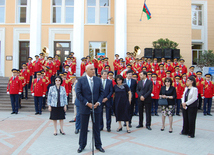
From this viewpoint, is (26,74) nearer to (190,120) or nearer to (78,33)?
(78,33)

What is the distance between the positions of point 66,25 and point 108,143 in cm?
1578

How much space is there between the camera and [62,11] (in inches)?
768

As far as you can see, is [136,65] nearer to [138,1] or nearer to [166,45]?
[166,45]

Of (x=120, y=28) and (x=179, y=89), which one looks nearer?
(x=179, y=89)

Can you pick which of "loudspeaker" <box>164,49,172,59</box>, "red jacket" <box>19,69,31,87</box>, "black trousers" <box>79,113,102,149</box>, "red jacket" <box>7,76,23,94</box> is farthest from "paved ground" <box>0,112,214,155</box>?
"loudspeaker" <box>164,49,172,59</box>

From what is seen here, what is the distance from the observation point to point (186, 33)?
17.5m

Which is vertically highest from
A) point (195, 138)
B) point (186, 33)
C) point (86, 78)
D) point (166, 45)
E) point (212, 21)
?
point (212, 21)

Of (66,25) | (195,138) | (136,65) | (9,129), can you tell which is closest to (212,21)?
(136,65)

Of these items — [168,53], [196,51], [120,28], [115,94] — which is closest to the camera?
[115,94]

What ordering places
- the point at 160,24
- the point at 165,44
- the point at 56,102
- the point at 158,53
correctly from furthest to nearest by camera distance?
the point at 160,24
the point at 165,44
the point at 158,53
the point at 56,102

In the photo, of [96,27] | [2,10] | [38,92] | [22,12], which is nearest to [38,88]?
[38,92]

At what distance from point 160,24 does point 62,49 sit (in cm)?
925

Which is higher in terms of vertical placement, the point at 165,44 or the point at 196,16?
the point at 196,16

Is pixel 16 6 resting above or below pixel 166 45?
above
